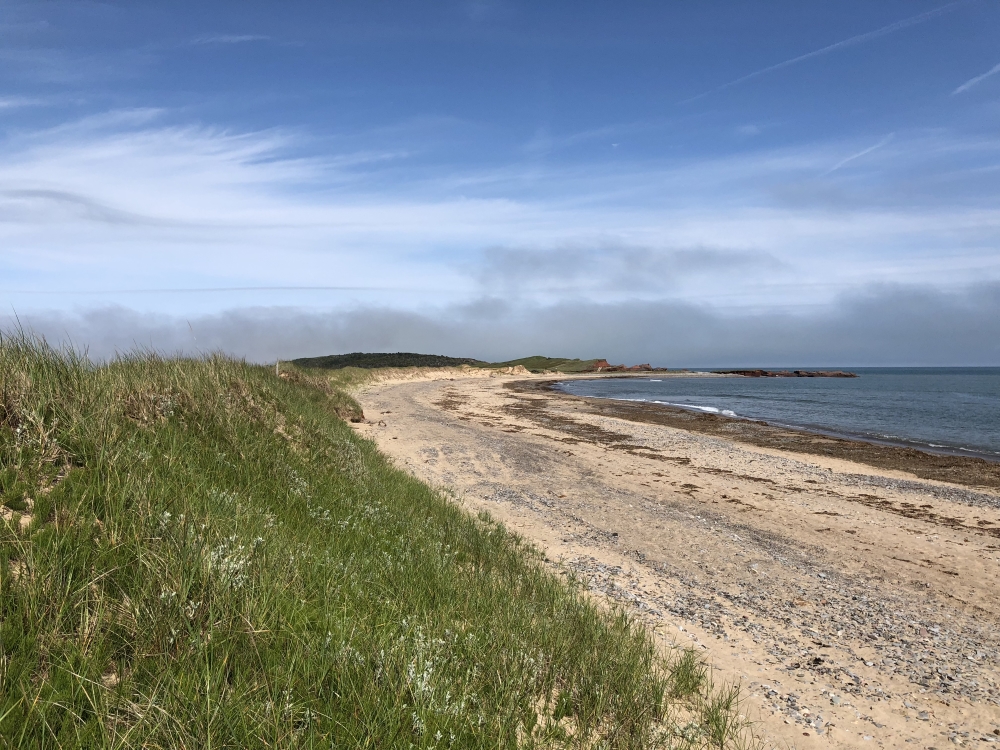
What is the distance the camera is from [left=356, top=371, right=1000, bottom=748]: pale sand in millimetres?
6297

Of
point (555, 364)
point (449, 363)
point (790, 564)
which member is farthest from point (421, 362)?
point (790, 564)

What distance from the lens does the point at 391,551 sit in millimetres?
6465

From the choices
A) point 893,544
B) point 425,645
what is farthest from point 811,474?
point 425,645

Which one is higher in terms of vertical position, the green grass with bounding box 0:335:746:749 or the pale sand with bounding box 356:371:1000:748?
the green grass with bounding box 0:335:746:749

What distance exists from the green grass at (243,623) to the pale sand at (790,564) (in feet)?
5.16

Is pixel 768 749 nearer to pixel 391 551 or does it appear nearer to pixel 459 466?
pixel 391 551

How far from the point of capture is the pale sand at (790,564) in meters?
6.30

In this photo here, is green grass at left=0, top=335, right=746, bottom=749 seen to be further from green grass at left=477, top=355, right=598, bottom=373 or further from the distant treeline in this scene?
green grass at left=477, top=355, right=598, bottom=373

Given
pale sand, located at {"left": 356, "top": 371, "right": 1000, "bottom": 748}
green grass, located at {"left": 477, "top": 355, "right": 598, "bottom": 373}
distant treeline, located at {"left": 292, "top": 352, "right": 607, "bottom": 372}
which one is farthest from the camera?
green grass, located at {"left": 477, "top": 355, "right": 598, "bottom": 373}

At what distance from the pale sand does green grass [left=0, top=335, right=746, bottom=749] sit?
1.57m

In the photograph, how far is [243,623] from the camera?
349 cm

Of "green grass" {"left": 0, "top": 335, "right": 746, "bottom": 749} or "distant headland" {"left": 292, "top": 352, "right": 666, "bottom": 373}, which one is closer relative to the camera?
"green grass" {"left": 0, "top": 335, "right": 746, "bottom": 749}

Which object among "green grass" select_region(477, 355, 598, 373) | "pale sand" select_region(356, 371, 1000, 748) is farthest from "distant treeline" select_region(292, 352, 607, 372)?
"pale sand" select_region(356, 371, 1000, 748)

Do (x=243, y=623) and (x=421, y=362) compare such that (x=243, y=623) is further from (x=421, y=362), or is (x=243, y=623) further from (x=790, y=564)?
(x=421, y=362)
